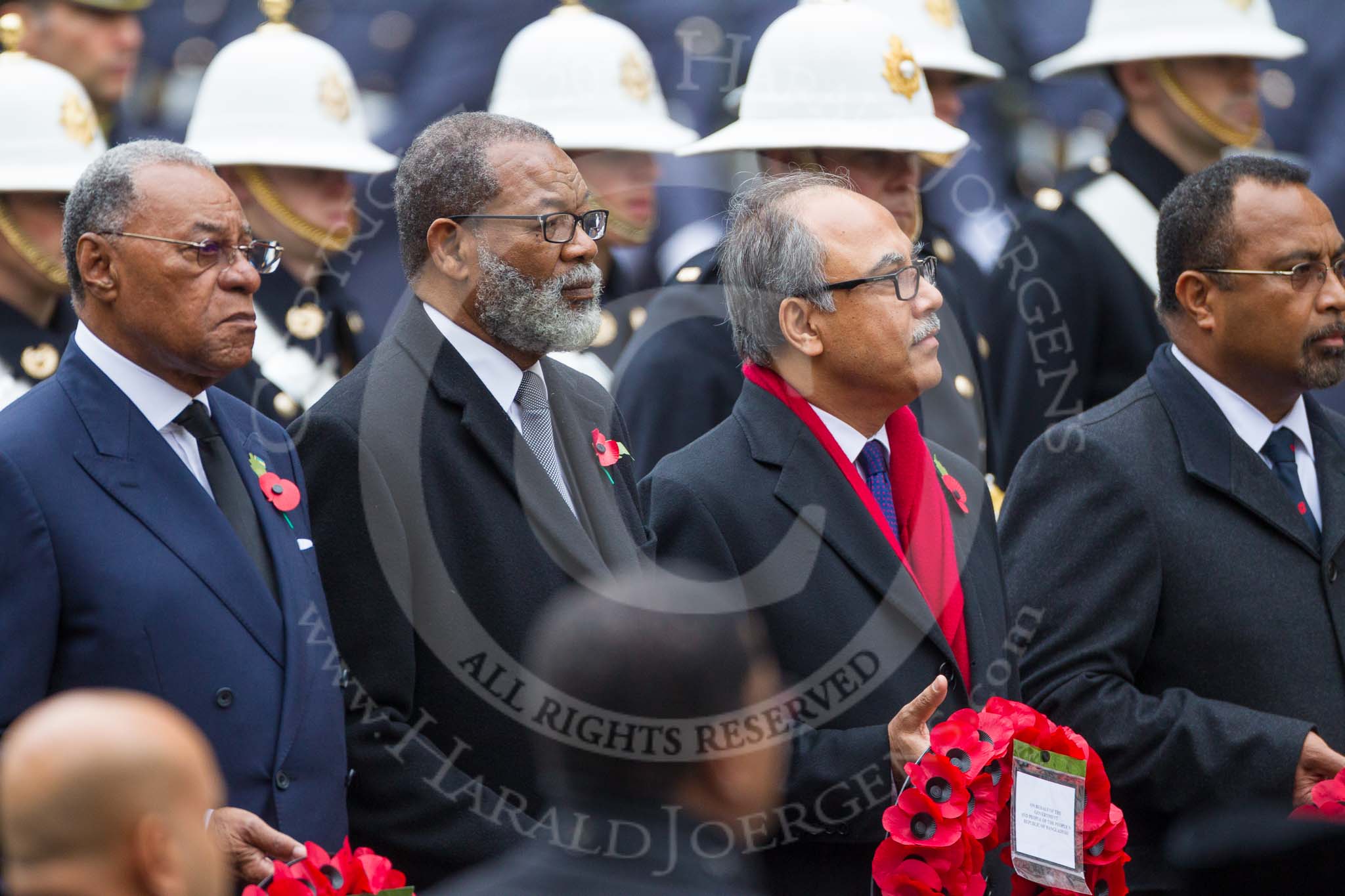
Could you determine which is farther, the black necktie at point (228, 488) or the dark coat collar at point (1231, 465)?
the dark coat collar at point (1231, 465)

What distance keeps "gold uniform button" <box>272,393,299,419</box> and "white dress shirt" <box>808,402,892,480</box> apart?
6.86 feet

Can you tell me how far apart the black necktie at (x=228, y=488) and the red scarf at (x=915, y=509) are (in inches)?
43.1

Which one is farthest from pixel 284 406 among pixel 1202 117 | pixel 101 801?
pixel 101 801

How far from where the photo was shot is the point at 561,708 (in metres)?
2.71

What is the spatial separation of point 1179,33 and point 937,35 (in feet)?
3.35

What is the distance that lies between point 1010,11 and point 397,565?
5.22 metres

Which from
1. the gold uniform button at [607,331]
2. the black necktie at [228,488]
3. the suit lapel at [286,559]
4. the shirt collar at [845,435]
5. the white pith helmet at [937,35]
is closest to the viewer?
the suit lapel at [286,559]

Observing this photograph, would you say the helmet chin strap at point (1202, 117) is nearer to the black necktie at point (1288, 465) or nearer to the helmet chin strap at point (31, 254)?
the black necktie at point (1288, 465)

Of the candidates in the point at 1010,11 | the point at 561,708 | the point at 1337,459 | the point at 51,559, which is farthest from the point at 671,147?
the point at 561,708

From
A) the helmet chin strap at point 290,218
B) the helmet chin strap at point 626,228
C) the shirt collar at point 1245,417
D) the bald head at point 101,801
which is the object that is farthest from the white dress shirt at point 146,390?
the helmet chin strap at point 626,228

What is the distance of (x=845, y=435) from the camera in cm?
425

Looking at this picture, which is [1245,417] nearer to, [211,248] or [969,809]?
[969,809]

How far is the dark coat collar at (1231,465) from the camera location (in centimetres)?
453

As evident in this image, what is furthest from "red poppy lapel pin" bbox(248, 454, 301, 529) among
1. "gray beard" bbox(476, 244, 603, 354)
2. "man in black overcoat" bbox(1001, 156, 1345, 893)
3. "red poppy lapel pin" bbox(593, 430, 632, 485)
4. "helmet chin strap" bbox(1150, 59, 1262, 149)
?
"helmet chin strap" bbox(1150, 59, 1262, 149)
